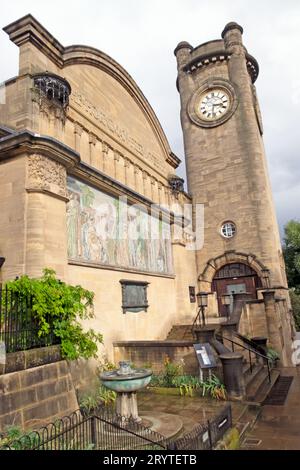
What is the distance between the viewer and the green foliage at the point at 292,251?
33469mm

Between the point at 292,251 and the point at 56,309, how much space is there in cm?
3210

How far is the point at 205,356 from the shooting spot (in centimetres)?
892

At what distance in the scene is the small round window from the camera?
20.4 meters

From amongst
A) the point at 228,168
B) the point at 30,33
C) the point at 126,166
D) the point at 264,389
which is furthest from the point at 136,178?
the point at 264,389

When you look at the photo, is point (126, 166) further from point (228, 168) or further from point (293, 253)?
point (293, 253)

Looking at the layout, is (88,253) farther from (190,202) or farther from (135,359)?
(190,202)

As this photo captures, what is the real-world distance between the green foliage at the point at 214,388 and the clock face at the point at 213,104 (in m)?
18.3

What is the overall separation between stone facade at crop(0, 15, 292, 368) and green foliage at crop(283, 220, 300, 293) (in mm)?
→ 15241

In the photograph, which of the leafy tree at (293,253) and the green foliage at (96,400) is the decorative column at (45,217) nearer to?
the green foliage at (96,400)

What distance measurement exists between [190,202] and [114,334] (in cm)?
1236

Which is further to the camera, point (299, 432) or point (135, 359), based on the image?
point (135, 359)

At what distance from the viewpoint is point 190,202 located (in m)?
21.6
